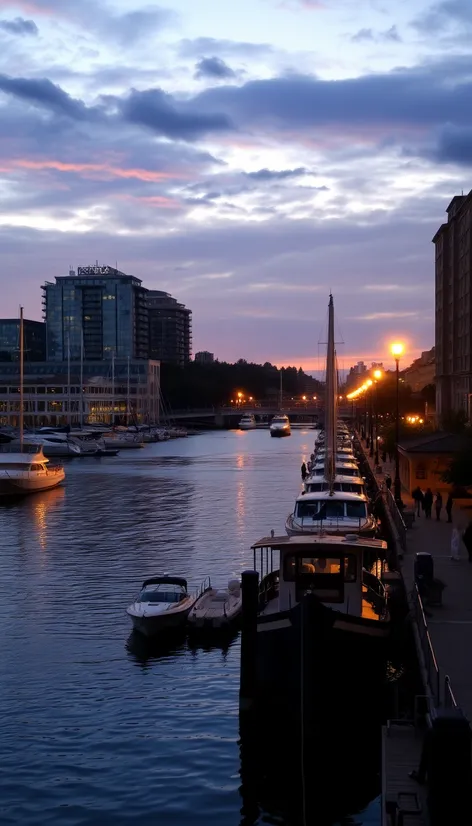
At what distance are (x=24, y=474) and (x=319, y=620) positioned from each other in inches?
2020

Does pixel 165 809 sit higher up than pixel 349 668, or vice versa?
pixel 349 668

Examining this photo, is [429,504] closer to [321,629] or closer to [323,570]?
[323,570]

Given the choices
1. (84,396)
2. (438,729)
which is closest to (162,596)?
(438,729)

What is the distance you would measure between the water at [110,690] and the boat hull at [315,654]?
5.62ft

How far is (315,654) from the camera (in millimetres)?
16891

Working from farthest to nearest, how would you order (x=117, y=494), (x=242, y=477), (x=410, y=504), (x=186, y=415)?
(x=186, y=415) → (x=242, y=477) → (x=117, y=494) → (x=410, y=504)

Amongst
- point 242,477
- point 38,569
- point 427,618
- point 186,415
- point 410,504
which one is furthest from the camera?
point 186,415

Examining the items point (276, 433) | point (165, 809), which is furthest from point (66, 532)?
point (276, 433)

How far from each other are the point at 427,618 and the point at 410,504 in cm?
2369

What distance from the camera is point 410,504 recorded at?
145ft

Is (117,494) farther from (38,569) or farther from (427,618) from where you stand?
(427,618)

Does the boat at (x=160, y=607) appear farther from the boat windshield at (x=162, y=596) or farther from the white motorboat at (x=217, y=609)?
the white motorboat at (x=217, y=609)

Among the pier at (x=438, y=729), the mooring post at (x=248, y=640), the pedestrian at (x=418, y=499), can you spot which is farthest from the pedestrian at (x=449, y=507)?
the mooring post at (x=248, y=640)

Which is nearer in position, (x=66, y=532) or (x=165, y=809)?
(x=165, y=809)
